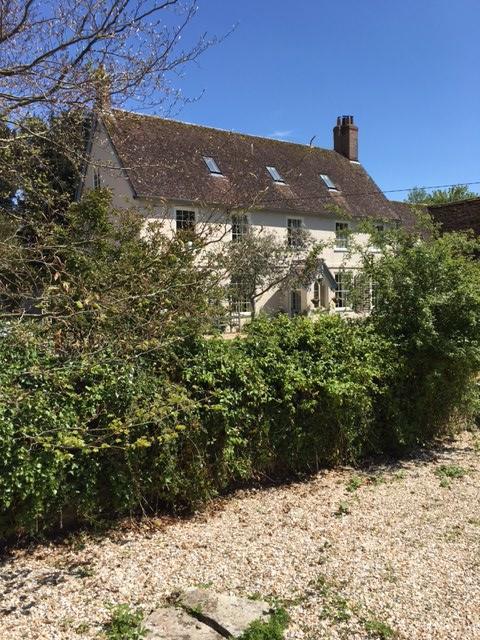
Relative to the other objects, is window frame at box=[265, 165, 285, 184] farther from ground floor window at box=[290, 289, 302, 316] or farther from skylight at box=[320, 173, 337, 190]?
ground floor window at box=[290, 289, 302, 316]

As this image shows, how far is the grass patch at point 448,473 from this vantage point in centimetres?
620

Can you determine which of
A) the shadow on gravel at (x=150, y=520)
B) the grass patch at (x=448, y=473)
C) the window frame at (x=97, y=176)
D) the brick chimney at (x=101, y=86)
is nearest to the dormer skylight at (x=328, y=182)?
the window frame at (x=97, y=176)

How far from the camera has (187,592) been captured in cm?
373

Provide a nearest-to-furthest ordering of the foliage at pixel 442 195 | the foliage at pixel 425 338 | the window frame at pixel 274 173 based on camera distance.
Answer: the foliage at pixel 425 338 < the window frame at pixel 274 173 < the foliage at pixel 442 195

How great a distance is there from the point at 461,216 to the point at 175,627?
2181 cm

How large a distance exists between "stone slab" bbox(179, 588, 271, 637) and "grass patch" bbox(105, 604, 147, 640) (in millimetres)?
323

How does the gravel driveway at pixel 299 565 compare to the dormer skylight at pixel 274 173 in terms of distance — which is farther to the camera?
the dormer skylight at pixel 274 173

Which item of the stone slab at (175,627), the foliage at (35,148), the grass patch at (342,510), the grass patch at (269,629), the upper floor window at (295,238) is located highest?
the upper floor window at (295,238)

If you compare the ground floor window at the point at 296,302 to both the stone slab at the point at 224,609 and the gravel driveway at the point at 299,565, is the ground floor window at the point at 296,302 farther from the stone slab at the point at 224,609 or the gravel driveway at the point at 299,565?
the stone slab at the point at 224,609

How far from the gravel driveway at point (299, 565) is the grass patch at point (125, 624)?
7cm

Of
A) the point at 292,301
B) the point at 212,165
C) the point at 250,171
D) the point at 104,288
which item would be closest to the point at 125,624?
the point at 104,288

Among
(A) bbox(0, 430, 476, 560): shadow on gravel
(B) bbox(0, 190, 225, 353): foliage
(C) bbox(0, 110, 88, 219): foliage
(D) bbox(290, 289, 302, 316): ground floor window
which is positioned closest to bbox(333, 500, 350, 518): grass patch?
(A) bbox(0, 430, 476, 560): shadow on gravel

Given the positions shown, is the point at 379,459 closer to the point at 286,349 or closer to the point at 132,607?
the point at 286,349

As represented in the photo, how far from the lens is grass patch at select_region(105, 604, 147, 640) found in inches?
127
